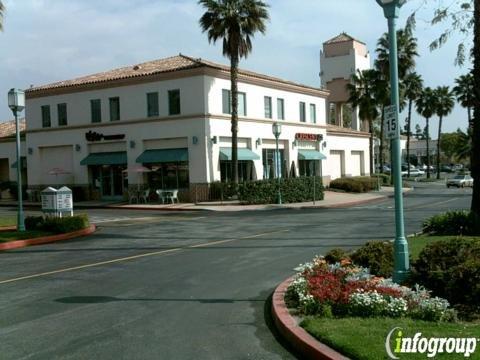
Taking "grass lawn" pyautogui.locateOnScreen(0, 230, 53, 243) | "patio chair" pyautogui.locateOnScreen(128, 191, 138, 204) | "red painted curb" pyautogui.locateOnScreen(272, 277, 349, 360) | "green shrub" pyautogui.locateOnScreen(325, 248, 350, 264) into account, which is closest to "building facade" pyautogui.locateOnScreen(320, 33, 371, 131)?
"patio chair" pyautogui.locateOnScreen(128, 191, 138, 204)

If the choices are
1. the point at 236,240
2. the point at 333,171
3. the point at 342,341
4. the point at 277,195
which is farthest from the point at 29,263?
the point at 333,171

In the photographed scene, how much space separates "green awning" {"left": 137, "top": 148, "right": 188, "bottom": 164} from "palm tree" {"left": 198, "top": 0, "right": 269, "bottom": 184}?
10.5 ft

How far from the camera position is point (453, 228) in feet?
48.7

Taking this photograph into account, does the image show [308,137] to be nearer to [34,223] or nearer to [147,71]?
[147,71]

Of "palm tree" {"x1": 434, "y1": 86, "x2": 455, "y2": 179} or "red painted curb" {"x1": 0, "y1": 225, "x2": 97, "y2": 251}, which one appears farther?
"palm tree" {"x1": 434, "y1": 86, "x2": 455, "y2": 179}

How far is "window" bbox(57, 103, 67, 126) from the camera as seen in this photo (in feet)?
134

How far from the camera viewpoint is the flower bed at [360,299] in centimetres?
678

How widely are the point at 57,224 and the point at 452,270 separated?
1419cm

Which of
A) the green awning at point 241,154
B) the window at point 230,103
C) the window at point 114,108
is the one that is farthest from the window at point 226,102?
the window at point 114,108

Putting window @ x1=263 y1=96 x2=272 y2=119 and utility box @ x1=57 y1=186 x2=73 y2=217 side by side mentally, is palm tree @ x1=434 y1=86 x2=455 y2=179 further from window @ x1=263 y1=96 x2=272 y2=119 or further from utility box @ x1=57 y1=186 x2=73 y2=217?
utility box @ x1=57 y1=186 x2=73 y2=217

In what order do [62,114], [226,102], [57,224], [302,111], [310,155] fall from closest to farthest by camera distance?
[57,224] < [226,102] < [62,114] < [302,111] < [310,155]

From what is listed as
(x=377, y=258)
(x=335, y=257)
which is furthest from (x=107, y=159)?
(x=377, y=258)

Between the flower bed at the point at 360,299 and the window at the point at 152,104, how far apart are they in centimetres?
2965

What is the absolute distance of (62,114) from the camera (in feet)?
A: 135
